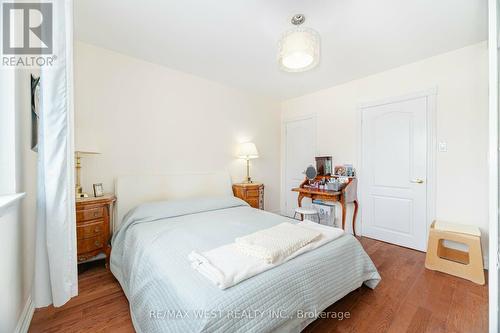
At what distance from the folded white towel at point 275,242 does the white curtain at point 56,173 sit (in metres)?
1.06

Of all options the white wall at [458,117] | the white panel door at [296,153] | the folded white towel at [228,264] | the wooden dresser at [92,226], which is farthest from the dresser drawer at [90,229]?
the white wall at [458,117]

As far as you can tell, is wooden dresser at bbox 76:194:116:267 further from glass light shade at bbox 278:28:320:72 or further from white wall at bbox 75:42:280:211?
glass light shade at bbox 278:28:320:72

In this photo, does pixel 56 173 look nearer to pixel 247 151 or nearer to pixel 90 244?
pixel 90 244

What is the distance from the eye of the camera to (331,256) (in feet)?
5.00

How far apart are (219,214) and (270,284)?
1.31 m

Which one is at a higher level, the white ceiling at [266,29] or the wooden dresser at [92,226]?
the white ceiling at [266,29]

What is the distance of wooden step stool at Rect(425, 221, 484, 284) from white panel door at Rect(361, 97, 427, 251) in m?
0.31

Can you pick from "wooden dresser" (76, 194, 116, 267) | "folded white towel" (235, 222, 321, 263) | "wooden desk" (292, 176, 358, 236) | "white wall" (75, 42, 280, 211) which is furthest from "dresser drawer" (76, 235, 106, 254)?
"wooden desk" (292, 176, 358, 236)

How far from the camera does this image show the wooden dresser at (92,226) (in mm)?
1975

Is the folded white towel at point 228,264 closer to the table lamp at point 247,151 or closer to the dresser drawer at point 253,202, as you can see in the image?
the dresser drawer at point 253,202

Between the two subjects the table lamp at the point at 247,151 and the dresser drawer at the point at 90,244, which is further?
the table lamp at the point at 247,151

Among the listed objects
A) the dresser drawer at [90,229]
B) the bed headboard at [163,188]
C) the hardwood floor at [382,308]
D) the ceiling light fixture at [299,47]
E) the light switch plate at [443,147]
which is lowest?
the hardwood floor at [382,308]

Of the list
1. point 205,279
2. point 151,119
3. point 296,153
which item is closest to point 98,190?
point 151,119

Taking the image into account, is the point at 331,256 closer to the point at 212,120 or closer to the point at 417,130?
the point at 417,130
